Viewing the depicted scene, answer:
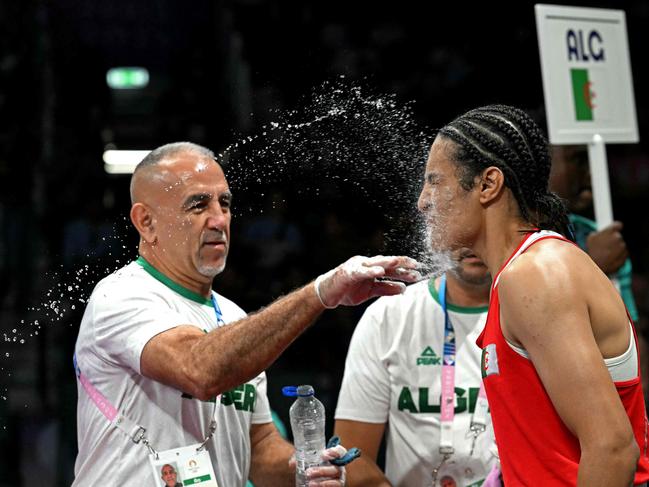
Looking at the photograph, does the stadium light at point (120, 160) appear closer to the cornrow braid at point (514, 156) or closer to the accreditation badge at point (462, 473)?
the accreditation badge at point (462, 473)

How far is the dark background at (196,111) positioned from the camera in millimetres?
4883

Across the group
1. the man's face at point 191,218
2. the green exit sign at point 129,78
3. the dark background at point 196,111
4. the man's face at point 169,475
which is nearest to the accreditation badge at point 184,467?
the man's face at point 169,475

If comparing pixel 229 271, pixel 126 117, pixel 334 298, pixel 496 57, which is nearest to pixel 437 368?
pixel 334 298

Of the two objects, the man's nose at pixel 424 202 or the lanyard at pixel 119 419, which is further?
the lanyard at pixel 119 419

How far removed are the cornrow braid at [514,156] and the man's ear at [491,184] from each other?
0.01 meters

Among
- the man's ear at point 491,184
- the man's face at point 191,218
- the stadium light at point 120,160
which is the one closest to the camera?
the man's ear at point 491,184

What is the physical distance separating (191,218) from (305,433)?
766mm

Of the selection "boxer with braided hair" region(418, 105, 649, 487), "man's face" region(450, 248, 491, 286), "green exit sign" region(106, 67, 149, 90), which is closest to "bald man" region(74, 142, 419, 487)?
"boxer with braided hair" region(418, 105, 649, 487)

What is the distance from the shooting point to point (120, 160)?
20.0 ft

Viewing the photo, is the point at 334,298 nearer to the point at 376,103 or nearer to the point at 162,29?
the point at 376,103

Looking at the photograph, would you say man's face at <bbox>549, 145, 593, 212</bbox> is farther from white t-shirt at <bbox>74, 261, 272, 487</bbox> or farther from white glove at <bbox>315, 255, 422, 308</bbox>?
white t-shirt at <bbox>74, 261, 272, 487</bbox>

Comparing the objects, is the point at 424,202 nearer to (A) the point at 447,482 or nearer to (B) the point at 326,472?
(B) the point at 326,472

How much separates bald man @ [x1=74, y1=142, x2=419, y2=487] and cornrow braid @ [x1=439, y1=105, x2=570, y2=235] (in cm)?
33

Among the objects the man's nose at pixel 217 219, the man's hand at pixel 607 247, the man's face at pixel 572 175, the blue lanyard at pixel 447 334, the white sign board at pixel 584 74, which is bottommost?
the blue lanyard at pixel 447 334
